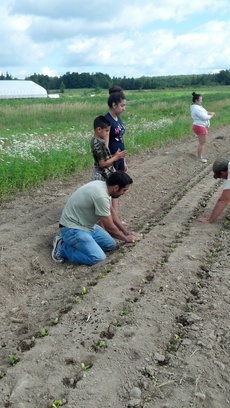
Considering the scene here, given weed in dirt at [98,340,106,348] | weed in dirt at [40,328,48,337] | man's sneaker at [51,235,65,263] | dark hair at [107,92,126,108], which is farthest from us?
dark hair at [107,92,126,108]

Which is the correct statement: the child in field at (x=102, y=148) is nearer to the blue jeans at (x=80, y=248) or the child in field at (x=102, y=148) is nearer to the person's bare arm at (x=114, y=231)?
the person's bare arm at (x=114, y=231)

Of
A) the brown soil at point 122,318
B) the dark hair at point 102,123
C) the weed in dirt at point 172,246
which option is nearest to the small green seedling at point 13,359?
the brown soil at point 122,318

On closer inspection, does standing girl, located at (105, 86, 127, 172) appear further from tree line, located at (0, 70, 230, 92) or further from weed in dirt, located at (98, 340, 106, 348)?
tree line, located at (0, 70, 230, 92)

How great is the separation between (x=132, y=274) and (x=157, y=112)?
73.7ft

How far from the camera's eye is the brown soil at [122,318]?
10.6 feet

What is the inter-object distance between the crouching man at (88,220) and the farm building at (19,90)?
159ft

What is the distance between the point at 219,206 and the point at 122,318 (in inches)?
118

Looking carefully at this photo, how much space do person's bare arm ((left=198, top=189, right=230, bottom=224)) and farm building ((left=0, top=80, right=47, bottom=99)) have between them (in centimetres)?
4781

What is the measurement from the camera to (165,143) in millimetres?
14875

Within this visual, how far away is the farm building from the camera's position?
174ft

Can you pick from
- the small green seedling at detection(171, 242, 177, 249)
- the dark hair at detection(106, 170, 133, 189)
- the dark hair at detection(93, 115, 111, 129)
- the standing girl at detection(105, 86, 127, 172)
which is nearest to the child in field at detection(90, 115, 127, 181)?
the dark hair at detection(93, 115, 111, 129)

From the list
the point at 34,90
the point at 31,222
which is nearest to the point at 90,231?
the point at 31,222

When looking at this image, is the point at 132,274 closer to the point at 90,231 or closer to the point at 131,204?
the point at 90,231

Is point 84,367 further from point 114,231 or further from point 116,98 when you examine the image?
point 116,98
